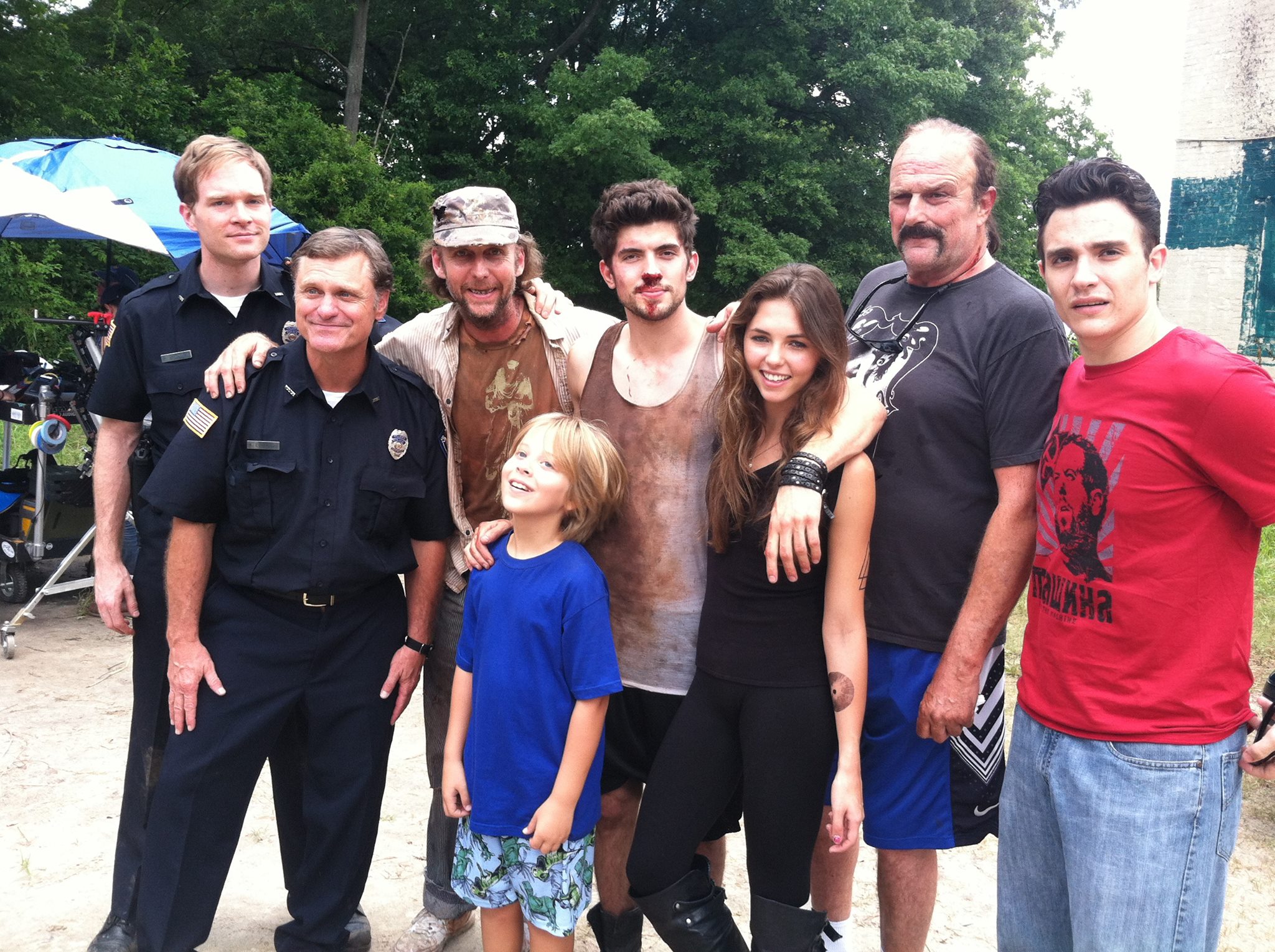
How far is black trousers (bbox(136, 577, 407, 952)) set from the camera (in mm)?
2760

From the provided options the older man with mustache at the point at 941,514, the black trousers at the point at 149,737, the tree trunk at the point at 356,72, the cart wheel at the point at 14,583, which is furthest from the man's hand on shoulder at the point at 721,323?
the tree trunk at the point at 356,72

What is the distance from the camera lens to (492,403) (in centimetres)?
314

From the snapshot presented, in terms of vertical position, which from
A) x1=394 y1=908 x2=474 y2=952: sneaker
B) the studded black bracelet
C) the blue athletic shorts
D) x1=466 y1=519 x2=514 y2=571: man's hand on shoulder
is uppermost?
the studded black bracelet

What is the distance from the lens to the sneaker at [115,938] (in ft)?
9.95

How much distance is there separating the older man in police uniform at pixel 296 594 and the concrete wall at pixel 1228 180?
10235 millimetres

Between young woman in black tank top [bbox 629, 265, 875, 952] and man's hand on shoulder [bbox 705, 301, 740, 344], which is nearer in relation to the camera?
young woman in black tank top [bbox 629, 265, 875, 952]

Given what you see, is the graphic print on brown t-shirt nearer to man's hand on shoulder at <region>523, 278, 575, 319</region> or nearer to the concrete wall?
man's hand on shoulder at <region>523, 278, 575, 319</region>

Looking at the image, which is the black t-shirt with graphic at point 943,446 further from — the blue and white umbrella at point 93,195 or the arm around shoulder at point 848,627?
the blue and white umbrella at point 93,195

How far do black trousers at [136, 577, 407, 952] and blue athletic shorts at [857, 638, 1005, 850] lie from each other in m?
1.37

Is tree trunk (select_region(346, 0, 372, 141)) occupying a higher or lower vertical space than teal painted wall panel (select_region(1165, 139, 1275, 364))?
higher

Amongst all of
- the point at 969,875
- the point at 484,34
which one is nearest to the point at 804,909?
the point at 969,875

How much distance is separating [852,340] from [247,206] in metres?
1.81

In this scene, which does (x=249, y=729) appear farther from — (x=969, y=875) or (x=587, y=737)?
(x=969, y=875)

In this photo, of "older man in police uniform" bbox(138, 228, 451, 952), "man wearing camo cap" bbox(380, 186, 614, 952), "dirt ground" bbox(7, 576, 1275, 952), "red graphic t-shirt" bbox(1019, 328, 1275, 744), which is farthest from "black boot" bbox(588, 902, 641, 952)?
"red graphic t-shirt" bbox(1019, 328, 1275, 744)
